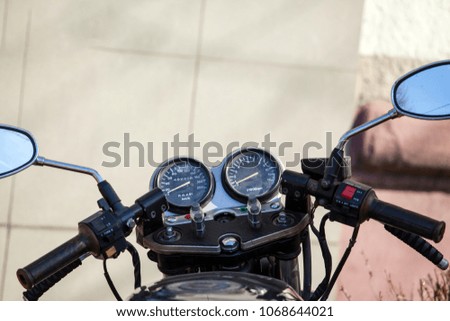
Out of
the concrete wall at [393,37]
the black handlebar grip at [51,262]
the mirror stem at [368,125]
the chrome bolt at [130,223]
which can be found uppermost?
the concrete wall at [393,37]

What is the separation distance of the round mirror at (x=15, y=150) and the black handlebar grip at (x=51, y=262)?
26 cm

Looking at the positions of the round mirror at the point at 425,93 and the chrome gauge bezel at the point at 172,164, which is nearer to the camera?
the round mirror at the point at 425,93

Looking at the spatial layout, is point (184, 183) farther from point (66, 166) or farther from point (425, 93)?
point (425, 93)

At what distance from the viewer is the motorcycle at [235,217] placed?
65.8 inches

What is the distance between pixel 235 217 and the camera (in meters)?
1.88

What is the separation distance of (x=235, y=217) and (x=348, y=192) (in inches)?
12.6

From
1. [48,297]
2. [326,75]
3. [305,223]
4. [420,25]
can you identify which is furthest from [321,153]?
[305,223]

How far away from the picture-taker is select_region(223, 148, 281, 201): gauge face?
1.93m

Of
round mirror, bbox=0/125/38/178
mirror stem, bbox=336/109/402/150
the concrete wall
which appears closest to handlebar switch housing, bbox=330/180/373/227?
mirror stem, bbox=336/109/402/150

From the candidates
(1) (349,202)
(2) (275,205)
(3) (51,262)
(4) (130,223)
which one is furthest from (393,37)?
(3) (51,262)

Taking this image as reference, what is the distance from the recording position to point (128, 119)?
4164 mm

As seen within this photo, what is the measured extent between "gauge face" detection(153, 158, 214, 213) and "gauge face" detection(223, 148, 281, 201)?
60 millimetres

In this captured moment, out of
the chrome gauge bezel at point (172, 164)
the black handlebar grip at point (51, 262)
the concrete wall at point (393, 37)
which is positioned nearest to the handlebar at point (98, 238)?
the black handlebar grip at point (51, 262)

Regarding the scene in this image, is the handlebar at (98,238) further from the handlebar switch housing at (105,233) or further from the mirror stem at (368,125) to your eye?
the mirror stem at (368,125)
